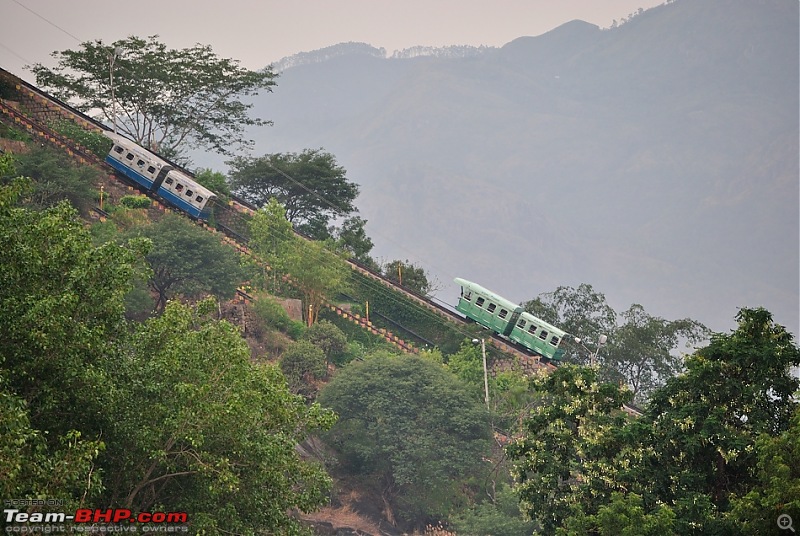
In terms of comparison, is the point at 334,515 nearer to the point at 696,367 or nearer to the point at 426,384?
the point at 426,384

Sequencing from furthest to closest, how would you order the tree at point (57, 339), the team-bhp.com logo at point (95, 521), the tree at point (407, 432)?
the tree at point (407, 432), the tree at point (57, 339), the team-bhp.com logo at point (95, 521)

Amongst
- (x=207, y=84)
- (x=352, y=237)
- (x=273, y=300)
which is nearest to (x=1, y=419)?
(x=273, y=300)

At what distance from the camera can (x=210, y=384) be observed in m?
25.2

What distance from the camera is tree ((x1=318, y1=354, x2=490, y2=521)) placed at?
50.2 metres

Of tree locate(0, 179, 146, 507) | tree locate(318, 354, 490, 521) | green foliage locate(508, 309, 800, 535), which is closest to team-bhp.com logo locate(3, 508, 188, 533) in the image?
tree locate(0, 179, 146, 507)

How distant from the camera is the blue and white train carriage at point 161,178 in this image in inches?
2731

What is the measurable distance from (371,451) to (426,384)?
4.86 meters

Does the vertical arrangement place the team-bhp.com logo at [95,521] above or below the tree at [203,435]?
below

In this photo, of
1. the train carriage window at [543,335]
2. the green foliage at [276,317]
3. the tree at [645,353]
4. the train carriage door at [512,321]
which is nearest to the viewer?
the green foliage at [276,317]

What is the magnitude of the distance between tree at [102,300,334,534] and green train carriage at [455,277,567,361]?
135 feet

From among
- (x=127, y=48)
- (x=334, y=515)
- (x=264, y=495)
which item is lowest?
(x=334, y=515)

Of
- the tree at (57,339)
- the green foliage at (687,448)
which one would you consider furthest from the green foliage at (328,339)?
the tree at (57,339)

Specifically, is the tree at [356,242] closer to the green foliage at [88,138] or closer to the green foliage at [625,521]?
the green foliage at [88,138]

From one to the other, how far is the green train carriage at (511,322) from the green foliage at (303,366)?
1515 cm
